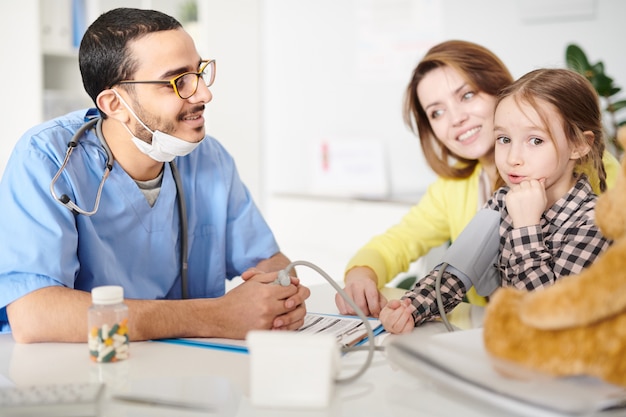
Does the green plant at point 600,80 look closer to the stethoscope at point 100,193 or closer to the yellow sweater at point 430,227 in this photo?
the yellow sweater at point 430,227

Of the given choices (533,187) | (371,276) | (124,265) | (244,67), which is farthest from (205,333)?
(244,67)

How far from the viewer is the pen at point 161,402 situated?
840 millimetres

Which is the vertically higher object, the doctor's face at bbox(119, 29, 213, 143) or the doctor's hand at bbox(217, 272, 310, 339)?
the doctor's face at bbox(119, 29, 213, 143)

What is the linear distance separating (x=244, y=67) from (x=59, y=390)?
2.74 m

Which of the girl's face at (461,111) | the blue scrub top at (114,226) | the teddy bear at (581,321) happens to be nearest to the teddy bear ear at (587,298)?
the teddy bear at (581,321)

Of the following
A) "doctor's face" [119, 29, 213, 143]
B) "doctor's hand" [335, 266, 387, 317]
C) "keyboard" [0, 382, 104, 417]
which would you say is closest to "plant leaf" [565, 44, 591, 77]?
"doctor's hand" [335, 266, 387, 317]

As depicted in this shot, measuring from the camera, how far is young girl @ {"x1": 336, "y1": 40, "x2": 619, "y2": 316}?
1.73 m

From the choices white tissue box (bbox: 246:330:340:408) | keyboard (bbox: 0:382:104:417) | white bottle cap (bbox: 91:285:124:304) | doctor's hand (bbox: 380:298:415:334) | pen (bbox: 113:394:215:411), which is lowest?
doctor's hand (bbox: 380:298:415:334)

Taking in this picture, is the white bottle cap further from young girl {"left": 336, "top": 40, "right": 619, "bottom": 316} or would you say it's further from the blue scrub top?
young girl {"left": 336, "top": 40, "right": 619, "bottom": 316}

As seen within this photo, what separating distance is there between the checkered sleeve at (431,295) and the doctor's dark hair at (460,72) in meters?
→ 0.57

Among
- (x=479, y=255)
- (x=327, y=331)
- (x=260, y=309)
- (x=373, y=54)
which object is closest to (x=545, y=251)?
(x=479, y=255)

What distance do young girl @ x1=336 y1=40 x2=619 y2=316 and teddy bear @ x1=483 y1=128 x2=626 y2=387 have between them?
0.78m

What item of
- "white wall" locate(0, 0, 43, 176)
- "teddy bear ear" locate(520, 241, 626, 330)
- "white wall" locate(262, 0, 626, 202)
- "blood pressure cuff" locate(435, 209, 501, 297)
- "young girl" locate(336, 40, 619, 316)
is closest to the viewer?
"teddy bear ear" locate(520, 241, 626, 330)

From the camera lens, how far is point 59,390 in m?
0.84
